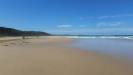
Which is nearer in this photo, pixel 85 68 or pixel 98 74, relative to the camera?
pixel 98 74

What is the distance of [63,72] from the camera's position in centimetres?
566

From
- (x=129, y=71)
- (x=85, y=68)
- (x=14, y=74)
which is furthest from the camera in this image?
(x=85, y=68)

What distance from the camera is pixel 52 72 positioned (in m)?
5.68

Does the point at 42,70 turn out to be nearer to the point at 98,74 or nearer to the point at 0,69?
the point at 0,69

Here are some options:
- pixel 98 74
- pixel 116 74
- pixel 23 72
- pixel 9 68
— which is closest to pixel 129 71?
pixel 116 74

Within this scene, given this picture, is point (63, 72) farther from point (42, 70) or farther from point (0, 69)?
point (0, 69)

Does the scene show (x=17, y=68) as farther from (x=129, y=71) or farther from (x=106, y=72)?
(x=129, y=71)

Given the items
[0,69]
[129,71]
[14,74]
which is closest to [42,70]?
[14,74]

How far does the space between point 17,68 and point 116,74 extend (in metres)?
3.26

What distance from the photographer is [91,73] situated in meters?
5.57

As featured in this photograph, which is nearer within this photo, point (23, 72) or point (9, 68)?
point (23, 72)

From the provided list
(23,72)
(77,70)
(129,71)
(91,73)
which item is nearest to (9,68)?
(23,72)

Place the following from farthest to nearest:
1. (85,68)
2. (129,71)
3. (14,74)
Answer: (85,68) < (129,71) < (14,74)

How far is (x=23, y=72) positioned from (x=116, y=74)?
9.35ft
